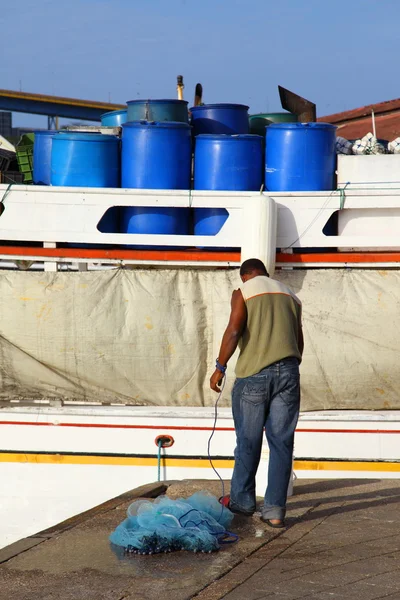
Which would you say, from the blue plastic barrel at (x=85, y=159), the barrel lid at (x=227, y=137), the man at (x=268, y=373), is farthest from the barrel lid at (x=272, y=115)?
the man at (x=268, y=373)

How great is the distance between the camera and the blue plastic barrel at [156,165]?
24.7 ft

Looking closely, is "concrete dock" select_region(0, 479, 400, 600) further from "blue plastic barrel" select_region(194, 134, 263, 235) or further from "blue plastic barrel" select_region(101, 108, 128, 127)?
"blue plastic barrel" select_region(101, 108, 128, 127)

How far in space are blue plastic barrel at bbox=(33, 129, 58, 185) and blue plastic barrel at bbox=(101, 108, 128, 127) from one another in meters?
0.87

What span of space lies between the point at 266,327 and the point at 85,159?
3138 mm

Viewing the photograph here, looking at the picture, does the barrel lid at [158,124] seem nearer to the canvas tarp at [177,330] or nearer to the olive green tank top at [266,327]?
the canvas tarp at [177,330]

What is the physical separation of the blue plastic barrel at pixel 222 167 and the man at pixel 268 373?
7.90 feet

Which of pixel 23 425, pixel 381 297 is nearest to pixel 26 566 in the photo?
pixel 23 425

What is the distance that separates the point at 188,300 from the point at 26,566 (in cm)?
332

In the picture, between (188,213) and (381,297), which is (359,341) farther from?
(188,213)

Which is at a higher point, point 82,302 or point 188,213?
point 188,213

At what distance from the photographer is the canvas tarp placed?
295 inches

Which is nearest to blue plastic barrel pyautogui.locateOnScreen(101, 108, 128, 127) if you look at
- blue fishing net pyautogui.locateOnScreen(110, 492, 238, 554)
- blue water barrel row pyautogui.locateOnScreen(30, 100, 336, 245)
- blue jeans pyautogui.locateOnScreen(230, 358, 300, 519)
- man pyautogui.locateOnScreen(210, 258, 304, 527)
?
blue water barrel row pyautogui.locateOnScreen(30, 100, 336, 245)

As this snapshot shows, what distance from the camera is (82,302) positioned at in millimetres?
7570

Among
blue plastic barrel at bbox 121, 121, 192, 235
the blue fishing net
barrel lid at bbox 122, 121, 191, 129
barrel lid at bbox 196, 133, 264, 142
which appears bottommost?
the blue fishing net
